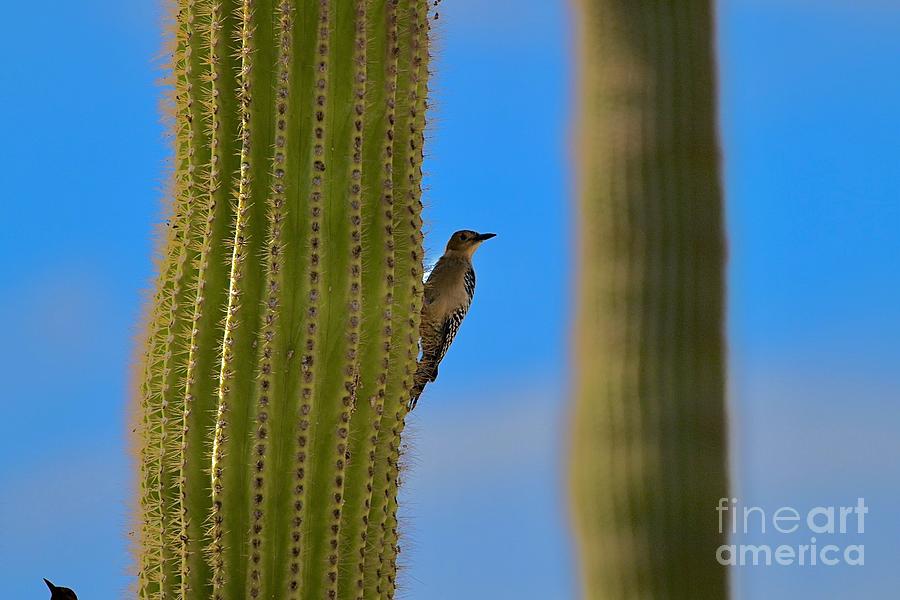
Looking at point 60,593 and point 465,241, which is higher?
point 465,241

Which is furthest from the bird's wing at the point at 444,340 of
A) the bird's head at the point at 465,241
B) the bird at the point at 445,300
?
the bird's head at the point at 465,241

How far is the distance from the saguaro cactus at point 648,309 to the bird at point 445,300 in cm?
35

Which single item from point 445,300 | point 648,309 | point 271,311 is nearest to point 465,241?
point 445,300

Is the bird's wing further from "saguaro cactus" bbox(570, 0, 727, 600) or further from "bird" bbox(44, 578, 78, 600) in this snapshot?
"bird" bbox(44, 578, 78, 600)

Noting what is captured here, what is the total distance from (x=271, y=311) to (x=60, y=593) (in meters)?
0.80

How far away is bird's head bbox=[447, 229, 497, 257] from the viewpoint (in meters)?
3.64

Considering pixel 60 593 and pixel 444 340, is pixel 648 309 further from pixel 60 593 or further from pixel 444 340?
pixel 60 593

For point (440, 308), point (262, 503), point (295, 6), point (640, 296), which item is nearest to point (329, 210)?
point (295, 6)

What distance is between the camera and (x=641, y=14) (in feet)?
12.3

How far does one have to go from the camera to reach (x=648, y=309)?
3562mm

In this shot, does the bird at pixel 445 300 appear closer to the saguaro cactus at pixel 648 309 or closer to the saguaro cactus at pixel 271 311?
the saguaro cactus at pixel 648 309

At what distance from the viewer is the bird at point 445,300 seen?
10.8ft

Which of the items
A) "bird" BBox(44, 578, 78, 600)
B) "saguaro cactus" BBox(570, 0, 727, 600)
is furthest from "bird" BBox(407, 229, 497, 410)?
"bird" BBox(44, 578, 78, 600)

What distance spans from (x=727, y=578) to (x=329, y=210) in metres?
1.70
